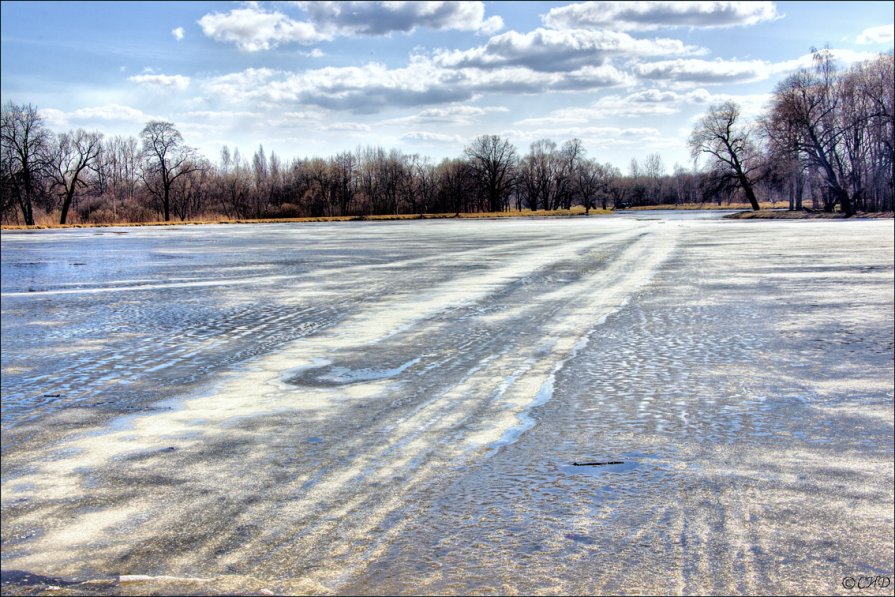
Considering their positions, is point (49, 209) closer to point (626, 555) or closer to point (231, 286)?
point (231, 286)

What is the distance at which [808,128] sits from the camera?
56.1 m

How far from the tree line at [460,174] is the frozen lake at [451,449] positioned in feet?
79.5

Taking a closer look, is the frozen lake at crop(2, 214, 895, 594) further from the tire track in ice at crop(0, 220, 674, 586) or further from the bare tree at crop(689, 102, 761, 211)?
the bare tree at crop(689, 102, 761, 211)

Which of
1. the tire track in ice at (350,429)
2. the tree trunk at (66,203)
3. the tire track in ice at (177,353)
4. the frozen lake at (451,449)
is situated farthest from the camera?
the tree trunk at (66,203)

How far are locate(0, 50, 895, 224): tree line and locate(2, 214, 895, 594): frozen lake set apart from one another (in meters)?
24.2

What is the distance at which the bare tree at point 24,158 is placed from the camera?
1334 inches

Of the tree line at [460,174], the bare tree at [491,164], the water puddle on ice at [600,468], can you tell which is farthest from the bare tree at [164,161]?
the water puddle on ice at [600,468]

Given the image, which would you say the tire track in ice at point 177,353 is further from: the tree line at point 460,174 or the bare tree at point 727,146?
the bare tree at point 727,146

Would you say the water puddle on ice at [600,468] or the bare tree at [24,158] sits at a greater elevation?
the bare tree at [24,158]

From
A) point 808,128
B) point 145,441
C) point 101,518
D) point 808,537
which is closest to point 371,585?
point 101,518

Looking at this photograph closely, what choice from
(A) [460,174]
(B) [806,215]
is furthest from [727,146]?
(A) [460,174]

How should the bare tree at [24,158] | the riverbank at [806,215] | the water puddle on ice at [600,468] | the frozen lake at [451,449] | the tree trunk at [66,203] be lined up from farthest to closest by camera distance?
the tree trunk at [66,203], the riverbank at [806,215], the bare tree at [24,158], the water puddle on ice at [600,468], the frozen lake at [451,449]

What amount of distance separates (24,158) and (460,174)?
72.2m

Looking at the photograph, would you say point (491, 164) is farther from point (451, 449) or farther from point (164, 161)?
point (451, 449)
